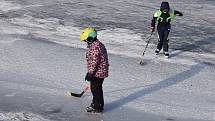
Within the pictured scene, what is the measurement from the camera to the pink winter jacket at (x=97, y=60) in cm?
880

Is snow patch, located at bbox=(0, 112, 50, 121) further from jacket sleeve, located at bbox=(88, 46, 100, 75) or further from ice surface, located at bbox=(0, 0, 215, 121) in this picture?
jacket sleeve, located at bbox=(88, 46, 100, 75)

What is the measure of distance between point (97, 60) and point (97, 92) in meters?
0.71

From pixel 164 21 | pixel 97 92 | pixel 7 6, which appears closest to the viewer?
pixel 97 92

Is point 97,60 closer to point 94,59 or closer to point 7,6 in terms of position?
point 94,59

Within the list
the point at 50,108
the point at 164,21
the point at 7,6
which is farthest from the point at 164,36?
the point at 7,6

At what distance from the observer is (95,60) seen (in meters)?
8.80

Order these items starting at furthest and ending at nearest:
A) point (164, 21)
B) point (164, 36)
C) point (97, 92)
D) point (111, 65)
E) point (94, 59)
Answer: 1. point (164, 36)
2. point (164, 21)
3. point (111, 65)
4. point (97, 92)
5. point (94, 59)

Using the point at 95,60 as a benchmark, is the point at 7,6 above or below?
below

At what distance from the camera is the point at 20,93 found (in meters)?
10.0

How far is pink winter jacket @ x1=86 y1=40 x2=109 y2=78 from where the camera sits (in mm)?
8797

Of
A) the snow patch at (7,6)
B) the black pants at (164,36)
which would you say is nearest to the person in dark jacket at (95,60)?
the black pants at (164,36)

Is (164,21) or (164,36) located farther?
(164,36)

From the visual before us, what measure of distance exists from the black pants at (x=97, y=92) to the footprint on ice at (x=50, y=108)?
70 cm

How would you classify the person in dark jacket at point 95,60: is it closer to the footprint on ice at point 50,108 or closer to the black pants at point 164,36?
the footprint on ice at point 50,108
